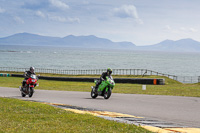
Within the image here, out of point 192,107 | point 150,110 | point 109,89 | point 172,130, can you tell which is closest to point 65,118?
point 172,130

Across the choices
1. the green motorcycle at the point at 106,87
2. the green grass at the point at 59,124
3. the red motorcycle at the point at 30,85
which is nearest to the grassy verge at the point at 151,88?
the green motorcycle at the point at 106,87

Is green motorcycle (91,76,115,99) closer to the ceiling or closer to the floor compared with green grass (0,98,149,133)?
closer to the ceiling

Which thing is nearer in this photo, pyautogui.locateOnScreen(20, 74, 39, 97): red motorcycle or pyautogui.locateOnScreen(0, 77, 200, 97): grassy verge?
pyautogui.locateOnScreen(20, 74, 39, 97): red motorcycle

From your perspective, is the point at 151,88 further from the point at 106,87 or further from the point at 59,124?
the point at 59,124

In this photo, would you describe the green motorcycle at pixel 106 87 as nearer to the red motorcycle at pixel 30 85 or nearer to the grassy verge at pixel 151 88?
the red motorcycle at pixel 30 85

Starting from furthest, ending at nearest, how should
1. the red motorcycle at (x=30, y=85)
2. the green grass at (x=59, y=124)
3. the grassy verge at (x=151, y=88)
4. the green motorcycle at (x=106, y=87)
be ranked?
1. the grassy verge at (x=151, y=88)
2. the red motorcycle at (x=30, y=85)
3. the green motorcycle at (x=106, y=87)
4. the green grass at (x=59, y=124)

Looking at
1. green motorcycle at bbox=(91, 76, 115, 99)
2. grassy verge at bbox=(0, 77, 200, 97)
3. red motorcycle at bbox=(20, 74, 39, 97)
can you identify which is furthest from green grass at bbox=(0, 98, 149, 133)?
grassy verge at bbox=(0, 77, 200, 97)

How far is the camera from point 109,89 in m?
17.3

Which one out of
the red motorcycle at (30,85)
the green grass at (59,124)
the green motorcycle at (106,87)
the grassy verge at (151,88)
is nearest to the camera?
the green grass at (59,124)

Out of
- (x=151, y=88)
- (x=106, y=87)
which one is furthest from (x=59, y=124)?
(x=151, y=88)

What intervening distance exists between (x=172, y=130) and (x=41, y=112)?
4911mm

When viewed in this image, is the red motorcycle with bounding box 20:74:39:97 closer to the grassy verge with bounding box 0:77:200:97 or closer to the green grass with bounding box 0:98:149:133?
the green grass with bounding box 0:98:149:133

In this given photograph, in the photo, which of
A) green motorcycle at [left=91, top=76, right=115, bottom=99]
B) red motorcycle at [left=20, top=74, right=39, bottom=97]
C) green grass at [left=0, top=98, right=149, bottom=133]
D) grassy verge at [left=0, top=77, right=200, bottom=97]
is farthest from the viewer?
grassy verge at [left=0, top=77, right=200, bottom=97]

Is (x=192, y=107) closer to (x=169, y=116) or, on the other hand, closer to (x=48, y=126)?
(x=169, y=116)
